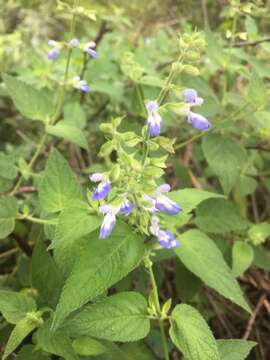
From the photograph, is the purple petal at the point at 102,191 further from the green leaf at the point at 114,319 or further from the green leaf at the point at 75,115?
the green leaf at the point at 75,115

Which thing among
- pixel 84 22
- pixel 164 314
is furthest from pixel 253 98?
pixel 84 22

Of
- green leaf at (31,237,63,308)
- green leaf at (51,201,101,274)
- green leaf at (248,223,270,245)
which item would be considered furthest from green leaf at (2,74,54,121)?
green leaf at (248,223,270,245)

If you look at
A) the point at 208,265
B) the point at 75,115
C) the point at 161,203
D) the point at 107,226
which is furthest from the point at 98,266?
the point at 75,115

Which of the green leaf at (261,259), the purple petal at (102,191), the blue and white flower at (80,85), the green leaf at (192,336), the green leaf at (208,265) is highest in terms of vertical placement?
the purple petal at (102,191)

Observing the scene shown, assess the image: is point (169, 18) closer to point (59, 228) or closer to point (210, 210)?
point (210, 210)

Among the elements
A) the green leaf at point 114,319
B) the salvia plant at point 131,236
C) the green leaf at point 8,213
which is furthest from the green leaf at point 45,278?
the green leaf at point 114,319

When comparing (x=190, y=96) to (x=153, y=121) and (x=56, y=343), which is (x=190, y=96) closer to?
(x=153, y=121)
